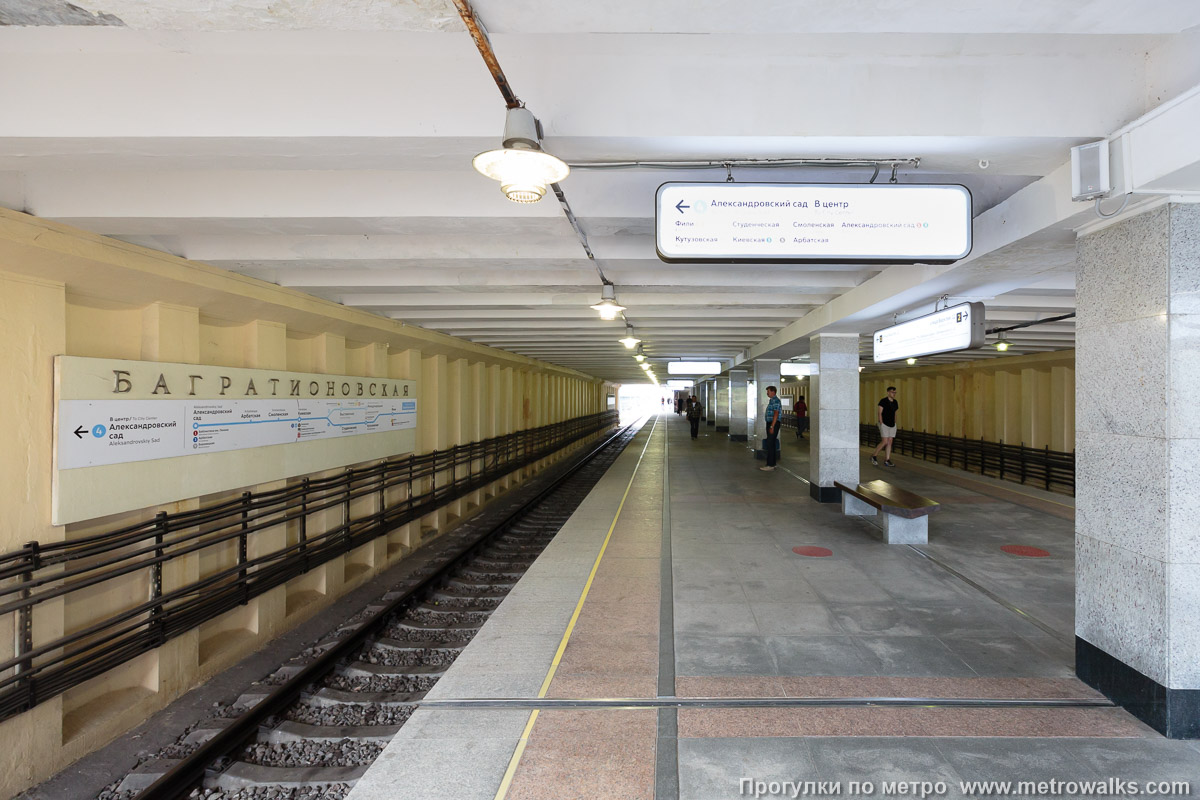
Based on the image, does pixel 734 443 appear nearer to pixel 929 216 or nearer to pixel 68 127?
pixel 929 216

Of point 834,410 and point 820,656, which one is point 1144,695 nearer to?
point 820,656

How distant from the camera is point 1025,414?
545 inches

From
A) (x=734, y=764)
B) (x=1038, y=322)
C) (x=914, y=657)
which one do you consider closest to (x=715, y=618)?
(x=914, y=657)

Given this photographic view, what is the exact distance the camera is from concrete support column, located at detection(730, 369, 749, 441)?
23453 millimetres

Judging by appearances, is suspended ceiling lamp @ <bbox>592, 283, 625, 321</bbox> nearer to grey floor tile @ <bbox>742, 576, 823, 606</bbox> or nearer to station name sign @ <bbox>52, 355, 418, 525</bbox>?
grey floor tile @ <bbox>742, 576, 823, 606</bbox>

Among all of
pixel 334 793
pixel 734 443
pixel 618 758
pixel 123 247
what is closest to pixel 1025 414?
pixel 734 443

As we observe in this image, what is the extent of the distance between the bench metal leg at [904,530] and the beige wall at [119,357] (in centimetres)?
725

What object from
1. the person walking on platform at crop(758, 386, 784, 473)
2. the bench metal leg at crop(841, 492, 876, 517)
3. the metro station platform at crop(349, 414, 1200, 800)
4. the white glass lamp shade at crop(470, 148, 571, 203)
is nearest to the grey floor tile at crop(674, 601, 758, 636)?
the metro station platform at crop(349, 414, 1200, 800)

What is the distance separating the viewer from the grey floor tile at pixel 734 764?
102 inches

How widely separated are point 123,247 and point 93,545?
2286 mm

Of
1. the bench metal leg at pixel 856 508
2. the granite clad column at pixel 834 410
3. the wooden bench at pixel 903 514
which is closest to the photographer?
the wooden bench at pixel 903 514

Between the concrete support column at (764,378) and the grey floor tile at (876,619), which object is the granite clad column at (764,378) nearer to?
the concrete support column at (764,378)

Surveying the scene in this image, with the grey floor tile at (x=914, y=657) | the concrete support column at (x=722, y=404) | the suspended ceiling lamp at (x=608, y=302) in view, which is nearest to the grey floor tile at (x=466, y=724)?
the grey floor tile at (x=914, y=657)

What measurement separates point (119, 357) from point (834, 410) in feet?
30.9
